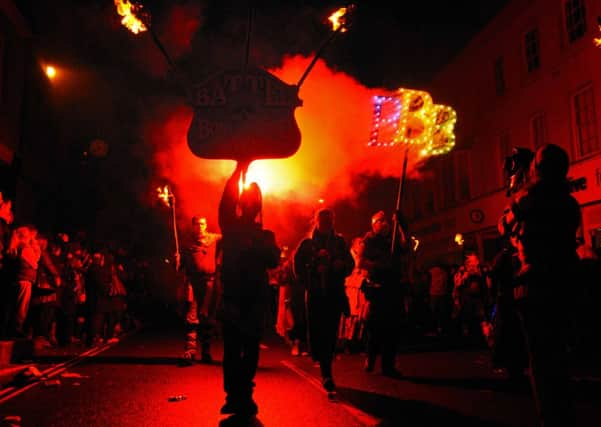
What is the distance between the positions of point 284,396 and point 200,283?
301 centimetres

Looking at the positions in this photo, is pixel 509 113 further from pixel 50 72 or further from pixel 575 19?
pixel 50 72

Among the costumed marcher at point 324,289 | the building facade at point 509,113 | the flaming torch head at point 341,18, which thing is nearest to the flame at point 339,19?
the flaming torch head at point 341,18

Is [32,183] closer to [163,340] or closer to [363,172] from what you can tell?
[163,340]

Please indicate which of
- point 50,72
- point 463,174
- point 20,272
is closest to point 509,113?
point 463,174

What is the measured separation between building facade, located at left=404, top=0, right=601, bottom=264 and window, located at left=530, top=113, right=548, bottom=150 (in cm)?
4

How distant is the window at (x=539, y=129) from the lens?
18828 mm

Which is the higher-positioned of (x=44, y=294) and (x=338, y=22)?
(x=338, y=22)

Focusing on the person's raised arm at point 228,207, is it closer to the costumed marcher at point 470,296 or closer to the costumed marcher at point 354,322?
the costumed marcher at point 354,322

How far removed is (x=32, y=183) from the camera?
19172 millimetres

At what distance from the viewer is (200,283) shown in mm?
8312

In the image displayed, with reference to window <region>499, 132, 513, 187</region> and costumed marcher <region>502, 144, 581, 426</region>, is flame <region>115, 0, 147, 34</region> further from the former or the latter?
window <region>499, 132, 513, 187</region>

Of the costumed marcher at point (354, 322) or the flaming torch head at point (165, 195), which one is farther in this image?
the costumed marcher at point (354, 322)

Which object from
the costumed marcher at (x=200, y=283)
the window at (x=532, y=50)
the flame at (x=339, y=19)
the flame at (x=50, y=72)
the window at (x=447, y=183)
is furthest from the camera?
the window at (x=447, y=183)

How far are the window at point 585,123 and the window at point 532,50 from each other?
2.69m
